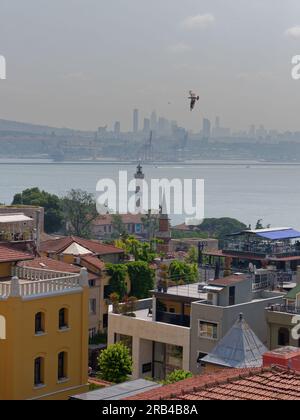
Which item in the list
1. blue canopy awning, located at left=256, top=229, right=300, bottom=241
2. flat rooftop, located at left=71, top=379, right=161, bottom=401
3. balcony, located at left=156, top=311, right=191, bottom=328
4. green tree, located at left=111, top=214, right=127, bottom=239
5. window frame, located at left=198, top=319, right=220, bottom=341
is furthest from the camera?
green tree, located at left=111, top=214, right=127, bottom=239

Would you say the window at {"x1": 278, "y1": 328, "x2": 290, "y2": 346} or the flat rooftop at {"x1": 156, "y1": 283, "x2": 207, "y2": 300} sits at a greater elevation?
the flat rooftop at {"x1": 156, "y1": 283, "x2": 207, "y2": 300}

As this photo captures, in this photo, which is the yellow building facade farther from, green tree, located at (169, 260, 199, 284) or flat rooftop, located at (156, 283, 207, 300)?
green tree, located at (169, 260, 199, 284)

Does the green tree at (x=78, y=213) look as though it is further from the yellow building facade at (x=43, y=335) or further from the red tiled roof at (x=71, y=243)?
the yellow building facade at (x=43, y=335)

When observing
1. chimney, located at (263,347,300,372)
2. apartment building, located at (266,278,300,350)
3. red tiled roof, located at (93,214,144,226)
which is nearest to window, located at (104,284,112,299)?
apartment building, located at (266,278,300,350)

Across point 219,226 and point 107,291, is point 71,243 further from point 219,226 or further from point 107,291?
point 219,226
